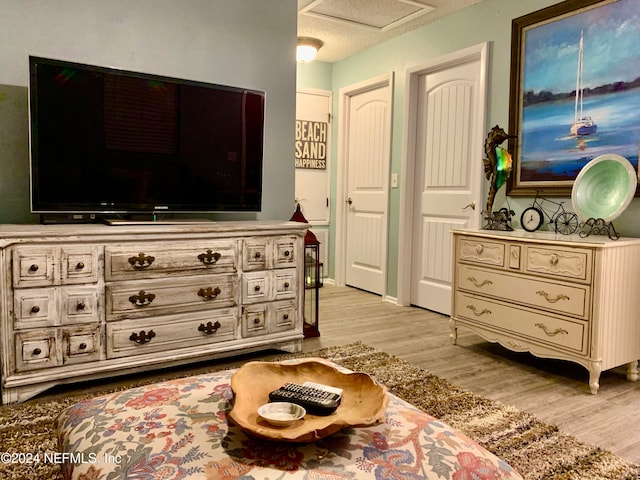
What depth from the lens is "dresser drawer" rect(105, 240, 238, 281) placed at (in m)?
2.36

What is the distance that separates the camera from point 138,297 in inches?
95.3

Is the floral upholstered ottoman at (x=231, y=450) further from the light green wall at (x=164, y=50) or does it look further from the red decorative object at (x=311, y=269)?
the red decorative object at (x=311, y=269)

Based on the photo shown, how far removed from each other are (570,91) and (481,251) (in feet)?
3.57

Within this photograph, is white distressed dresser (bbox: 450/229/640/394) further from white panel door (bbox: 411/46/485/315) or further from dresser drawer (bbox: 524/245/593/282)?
white panel door (bbox: 411/46/485/315)

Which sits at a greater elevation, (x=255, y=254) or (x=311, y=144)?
(x=311, y=144)

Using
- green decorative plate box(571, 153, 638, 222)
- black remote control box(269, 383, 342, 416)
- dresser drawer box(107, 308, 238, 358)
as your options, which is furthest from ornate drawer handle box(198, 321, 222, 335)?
green decorative plate box(571, 153, 638, 222)

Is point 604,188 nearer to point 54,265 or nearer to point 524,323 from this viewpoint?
point 524,323

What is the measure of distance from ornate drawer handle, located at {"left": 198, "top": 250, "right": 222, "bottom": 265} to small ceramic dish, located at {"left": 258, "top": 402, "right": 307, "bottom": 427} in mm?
1557

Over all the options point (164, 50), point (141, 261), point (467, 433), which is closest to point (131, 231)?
point (141, 261)

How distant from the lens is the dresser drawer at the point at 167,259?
236cm

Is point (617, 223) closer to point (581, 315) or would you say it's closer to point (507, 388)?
point (581, 315)

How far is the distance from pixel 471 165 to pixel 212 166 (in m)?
1.95

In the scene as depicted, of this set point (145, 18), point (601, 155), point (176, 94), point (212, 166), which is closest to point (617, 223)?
point (601, 155)

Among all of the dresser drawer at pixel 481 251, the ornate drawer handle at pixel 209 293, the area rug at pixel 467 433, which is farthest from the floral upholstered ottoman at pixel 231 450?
the dresser drawer at pixel 481 251
